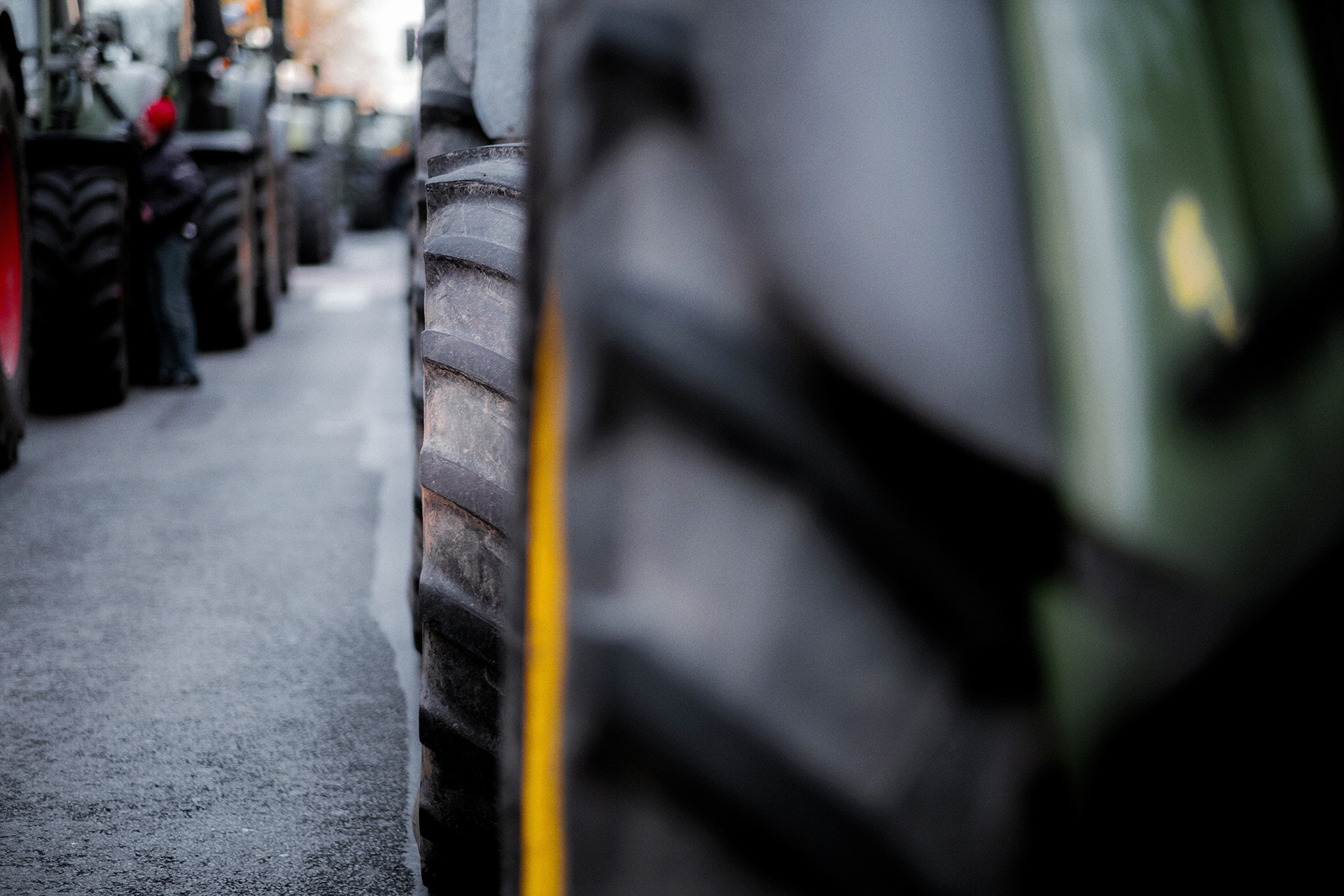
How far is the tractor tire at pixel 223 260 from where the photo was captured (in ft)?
22.0

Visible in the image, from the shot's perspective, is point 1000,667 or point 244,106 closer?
point 1000,667

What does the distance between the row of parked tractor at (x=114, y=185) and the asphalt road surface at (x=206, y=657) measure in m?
0.39

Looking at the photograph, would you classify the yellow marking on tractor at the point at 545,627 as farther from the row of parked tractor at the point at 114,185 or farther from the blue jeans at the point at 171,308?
the blue jeans at the point at 171,308

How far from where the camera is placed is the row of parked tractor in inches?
177

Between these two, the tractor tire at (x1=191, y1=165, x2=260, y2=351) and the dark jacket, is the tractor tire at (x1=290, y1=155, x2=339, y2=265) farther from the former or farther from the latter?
the dark jacket

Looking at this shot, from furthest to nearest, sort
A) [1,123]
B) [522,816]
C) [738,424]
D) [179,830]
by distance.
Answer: [1,123]
[179,830]
[522,816]
[738,424]

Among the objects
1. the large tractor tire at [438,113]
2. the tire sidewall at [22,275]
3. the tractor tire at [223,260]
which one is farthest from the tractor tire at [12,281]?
the large tractor tire at [438,113]

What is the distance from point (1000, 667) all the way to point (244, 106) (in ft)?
26.4

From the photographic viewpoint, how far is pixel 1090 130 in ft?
1.87

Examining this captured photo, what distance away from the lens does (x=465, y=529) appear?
5.26 feet

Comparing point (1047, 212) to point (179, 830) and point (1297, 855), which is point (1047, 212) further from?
point (179, 830)

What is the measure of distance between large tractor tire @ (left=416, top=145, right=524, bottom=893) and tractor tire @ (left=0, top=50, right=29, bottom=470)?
3.13m

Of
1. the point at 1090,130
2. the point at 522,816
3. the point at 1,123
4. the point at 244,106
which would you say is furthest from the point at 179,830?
the point at 244,106

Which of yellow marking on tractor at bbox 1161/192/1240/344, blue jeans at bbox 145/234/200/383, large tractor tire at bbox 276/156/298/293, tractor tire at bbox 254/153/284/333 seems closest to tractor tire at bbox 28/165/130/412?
blue jeans at bbox 145/234/200/383
